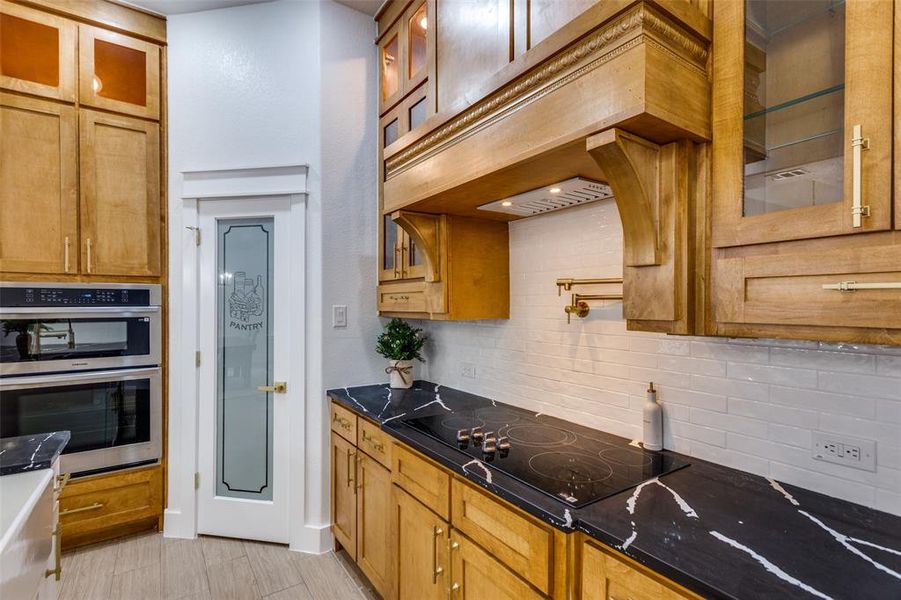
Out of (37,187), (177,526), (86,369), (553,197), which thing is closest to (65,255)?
(37,187)

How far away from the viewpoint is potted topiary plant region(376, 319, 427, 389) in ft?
8.63

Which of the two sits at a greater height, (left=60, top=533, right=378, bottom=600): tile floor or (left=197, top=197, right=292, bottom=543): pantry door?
(left=197, top=197, right=292, bottom=543): pantry door

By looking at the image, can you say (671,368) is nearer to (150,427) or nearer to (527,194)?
(527,194)

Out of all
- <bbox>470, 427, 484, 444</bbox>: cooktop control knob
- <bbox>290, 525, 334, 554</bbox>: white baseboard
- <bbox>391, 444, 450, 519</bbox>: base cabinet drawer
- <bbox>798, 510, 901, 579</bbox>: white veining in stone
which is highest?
<bbox>470, 427, 484, 444</bbox>: cooktop control knob

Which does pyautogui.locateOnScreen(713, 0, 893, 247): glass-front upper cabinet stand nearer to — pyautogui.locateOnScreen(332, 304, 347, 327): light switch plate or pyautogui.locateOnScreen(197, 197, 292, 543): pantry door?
pyautogui.locateOnScreen(332, 304, 347, 327): light switch plate

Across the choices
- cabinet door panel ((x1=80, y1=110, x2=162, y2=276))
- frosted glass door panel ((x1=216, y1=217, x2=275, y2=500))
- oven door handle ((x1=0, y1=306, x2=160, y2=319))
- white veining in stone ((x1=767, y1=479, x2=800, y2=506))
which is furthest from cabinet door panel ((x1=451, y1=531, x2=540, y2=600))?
cabinet door panel ((x1=80, y1=110, x2=162, y2=276))

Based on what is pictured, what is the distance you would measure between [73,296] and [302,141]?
1546mm

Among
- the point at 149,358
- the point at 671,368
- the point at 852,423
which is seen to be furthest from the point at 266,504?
the point at 852,423

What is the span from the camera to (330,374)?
2625mm

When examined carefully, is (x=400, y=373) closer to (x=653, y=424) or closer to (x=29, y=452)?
(x=653, y=424)

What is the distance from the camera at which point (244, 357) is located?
2680 millimetres

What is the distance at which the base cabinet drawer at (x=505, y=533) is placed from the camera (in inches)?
45.8

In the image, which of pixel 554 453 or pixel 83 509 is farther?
pixel 83 509

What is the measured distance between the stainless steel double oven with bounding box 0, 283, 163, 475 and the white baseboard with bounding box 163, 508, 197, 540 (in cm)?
36
